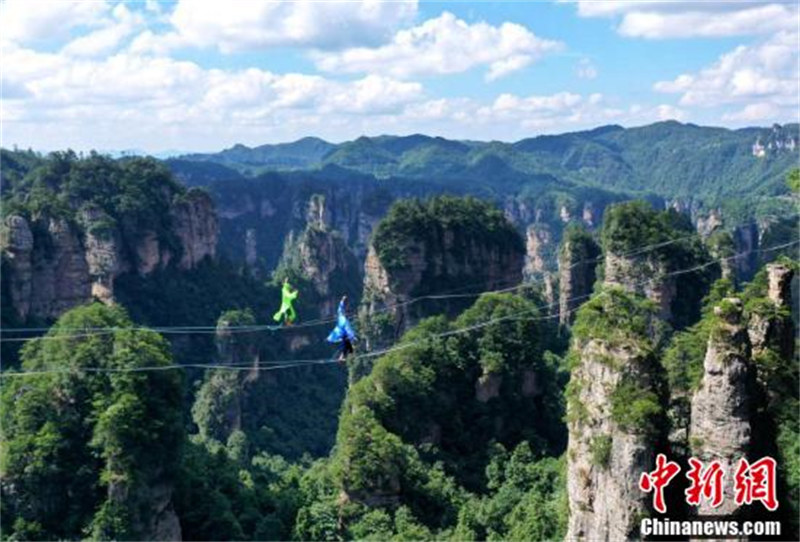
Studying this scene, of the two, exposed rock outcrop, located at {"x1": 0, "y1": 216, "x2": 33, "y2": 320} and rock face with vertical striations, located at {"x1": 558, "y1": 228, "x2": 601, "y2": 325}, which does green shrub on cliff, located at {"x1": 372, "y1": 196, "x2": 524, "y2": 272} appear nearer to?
rock face with vertical striations, located at {"x1": 558, "y1": 228, "x2": 601, "y2": 325}

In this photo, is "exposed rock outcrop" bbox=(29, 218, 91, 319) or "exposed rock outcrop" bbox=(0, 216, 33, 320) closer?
"exposed rock outcrop" bbox=(0, 216, 33, 320)

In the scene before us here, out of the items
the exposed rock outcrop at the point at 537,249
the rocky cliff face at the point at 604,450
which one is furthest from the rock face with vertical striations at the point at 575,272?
the exposed rock outcrop at the point at 537,249

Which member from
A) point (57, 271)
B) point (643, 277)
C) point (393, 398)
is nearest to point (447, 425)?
→ point (393, 398)

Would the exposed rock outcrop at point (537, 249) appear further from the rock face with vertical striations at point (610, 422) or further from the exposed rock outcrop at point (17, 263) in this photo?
the rock face with vertical striations at point (610, 422)

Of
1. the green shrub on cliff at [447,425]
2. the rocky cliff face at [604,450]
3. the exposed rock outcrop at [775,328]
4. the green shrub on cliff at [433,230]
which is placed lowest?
the green shrub on cliff at [447,425]

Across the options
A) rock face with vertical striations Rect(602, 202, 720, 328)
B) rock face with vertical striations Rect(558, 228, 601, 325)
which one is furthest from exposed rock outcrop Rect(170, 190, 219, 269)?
rock face with vertical striations Rect(602, 202, 720, 328)

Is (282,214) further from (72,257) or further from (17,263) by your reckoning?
(17,263)

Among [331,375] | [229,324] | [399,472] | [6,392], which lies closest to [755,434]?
[399,472]

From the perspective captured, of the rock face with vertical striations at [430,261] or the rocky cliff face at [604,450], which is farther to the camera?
the rock face with vertical striations at [430,261]
